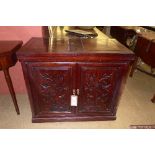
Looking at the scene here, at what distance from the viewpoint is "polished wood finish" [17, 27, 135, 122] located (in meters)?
1.16

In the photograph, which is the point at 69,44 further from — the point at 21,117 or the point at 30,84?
the point at 21,117

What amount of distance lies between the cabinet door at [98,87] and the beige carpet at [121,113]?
0.12 metres

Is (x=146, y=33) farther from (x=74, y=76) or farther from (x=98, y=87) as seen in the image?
(x=74, y=76)

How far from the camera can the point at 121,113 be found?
1.64 m

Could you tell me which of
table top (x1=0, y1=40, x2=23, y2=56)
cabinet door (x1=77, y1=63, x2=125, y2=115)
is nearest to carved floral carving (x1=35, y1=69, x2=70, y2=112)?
cabinet door (x1=77, y1=63, x2=125, y2=115)

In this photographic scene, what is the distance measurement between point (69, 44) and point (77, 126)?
69 centimetres

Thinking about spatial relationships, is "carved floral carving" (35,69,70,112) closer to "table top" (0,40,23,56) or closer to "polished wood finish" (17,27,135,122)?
"polished wood finish" (17,27,135,122)

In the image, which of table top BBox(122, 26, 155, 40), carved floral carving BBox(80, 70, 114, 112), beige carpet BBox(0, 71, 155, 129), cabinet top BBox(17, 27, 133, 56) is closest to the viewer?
cabinet top BBox(17, 27, 133, 56)

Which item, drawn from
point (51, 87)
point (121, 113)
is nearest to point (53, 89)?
point (51, 87)

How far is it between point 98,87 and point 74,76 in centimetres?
22

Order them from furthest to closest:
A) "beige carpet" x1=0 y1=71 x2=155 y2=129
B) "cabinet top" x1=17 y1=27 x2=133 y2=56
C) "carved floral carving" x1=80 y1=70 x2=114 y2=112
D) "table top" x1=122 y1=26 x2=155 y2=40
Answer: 1. "table top" x1=122 y1=26 x2=155 y2=40
2. "beige carpet" x1=0 y1=71 x2=155 y2=129
3. "carved floral carving" x1=80 y1=70 x2=114 y2=112
4. "cabinet top" x1=17 y1=27 x2=133 y2=56
